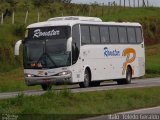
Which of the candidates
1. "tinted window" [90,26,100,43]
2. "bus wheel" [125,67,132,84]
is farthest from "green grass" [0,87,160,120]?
"bus wheel" [125,67,132,84]

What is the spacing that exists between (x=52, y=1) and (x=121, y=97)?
53758 mm

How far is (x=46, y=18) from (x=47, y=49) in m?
40.6

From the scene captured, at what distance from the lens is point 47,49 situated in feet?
104

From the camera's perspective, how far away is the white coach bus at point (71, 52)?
3155cm

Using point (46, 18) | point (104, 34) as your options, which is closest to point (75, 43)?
point (104, 34)

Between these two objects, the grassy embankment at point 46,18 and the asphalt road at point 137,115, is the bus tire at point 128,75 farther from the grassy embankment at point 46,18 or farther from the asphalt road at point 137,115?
the asphalt road at point 137,115

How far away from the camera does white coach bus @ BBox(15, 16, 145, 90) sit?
31547 millimetres

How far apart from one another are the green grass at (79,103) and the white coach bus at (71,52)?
568 centimetres

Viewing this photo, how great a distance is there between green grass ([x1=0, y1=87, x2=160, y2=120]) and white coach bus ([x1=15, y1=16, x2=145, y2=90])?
568cm

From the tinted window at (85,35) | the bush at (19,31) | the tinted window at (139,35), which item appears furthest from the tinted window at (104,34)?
the bush at (19,31)

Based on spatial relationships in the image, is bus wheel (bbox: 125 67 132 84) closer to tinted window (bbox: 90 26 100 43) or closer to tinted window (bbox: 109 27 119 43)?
tinted window (bbox: 109 27 119 43)

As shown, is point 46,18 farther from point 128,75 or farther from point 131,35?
point 128,75

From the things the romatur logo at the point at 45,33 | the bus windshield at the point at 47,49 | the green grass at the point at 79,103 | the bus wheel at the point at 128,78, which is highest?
the romatur logo at the point at 45,33

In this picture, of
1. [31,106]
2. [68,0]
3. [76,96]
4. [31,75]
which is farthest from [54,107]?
[68,0]
